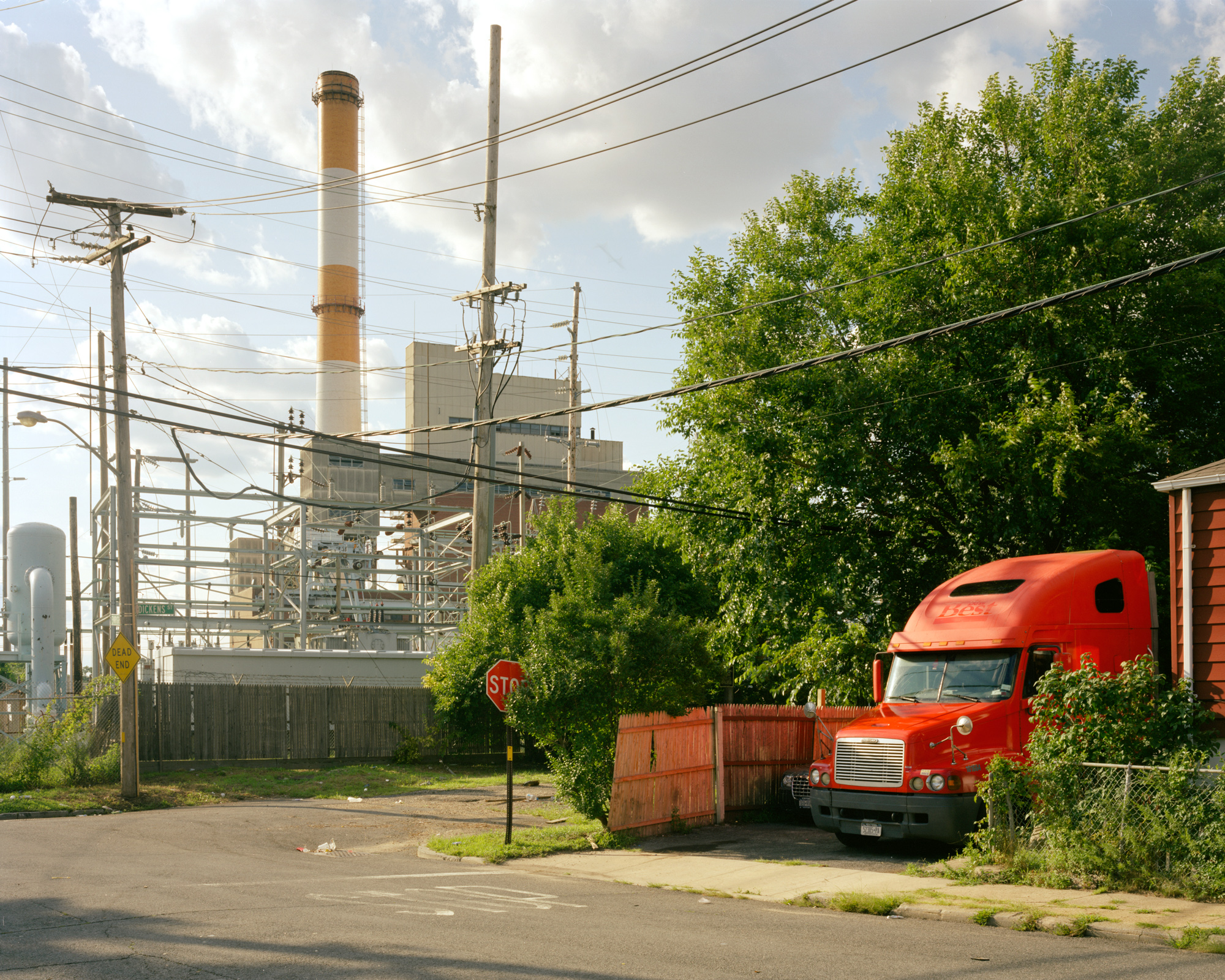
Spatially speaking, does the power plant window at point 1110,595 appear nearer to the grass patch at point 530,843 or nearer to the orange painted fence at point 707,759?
the orange painted fence at point 707,759

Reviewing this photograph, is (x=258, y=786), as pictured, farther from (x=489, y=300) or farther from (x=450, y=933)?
(x=450, y=933)

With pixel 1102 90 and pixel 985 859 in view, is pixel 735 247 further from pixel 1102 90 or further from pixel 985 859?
pixel 985 859

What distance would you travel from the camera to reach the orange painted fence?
1562cm

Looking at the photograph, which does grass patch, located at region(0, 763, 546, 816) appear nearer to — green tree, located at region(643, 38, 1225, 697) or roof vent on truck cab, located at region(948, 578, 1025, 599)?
green tree, located at region(643, 38, 1225, 697)

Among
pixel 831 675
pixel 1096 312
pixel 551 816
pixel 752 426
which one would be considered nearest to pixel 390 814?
pixel 551 816

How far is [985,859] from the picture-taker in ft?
39.1

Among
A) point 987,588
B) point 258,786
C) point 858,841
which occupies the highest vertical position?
point 987,588

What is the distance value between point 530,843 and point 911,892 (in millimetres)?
5891

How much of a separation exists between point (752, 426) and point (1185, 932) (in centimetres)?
1331

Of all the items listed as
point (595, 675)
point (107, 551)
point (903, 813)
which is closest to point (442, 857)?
point (595, 675)

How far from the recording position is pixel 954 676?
570 inches

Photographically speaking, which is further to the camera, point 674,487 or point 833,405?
point 674,487

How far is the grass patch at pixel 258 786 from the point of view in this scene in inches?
841

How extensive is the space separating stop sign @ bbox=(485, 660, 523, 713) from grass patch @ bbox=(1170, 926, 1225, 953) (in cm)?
910
